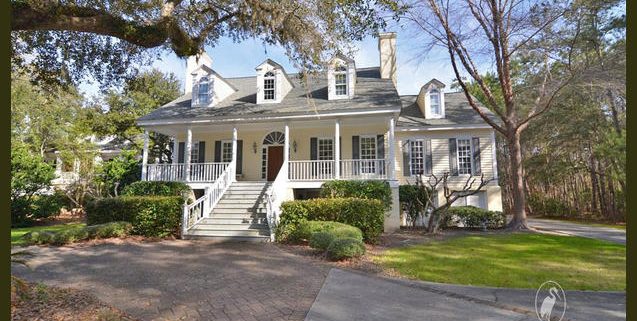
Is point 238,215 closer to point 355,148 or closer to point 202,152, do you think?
point 355,148

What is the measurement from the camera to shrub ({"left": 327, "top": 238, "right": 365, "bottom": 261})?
781 cm

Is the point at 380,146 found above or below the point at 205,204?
above

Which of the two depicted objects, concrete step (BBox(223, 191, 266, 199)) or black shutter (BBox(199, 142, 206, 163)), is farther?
black shutter (BBox(199, 142, 206, 163))

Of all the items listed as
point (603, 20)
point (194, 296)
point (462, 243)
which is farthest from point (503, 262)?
point (603, 20)

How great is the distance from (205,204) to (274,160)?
5213 millimetres

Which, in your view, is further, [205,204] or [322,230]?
[205,204]

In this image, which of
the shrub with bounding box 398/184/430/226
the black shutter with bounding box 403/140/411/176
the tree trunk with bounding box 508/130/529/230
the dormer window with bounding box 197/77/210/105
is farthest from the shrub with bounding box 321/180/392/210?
the dormer window with bounding box 197/77/210/105

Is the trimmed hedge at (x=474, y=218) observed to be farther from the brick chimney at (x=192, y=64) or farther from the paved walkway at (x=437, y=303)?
the brick chimney at (x=192, y=64)

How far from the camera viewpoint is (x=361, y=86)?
16.9 metres

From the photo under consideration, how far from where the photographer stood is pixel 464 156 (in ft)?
58.5

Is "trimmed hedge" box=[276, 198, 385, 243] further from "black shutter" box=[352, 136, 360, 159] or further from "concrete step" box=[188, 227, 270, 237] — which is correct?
"black shutter" box=[352, 136, 360, 159]

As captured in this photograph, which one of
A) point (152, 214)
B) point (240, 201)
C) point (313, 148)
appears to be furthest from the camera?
point (313, 148)

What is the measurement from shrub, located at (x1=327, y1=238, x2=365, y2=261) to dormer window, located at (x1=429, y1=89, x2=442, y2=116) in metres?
13.1

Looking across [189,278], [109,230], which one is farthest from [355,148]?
[189,278]
